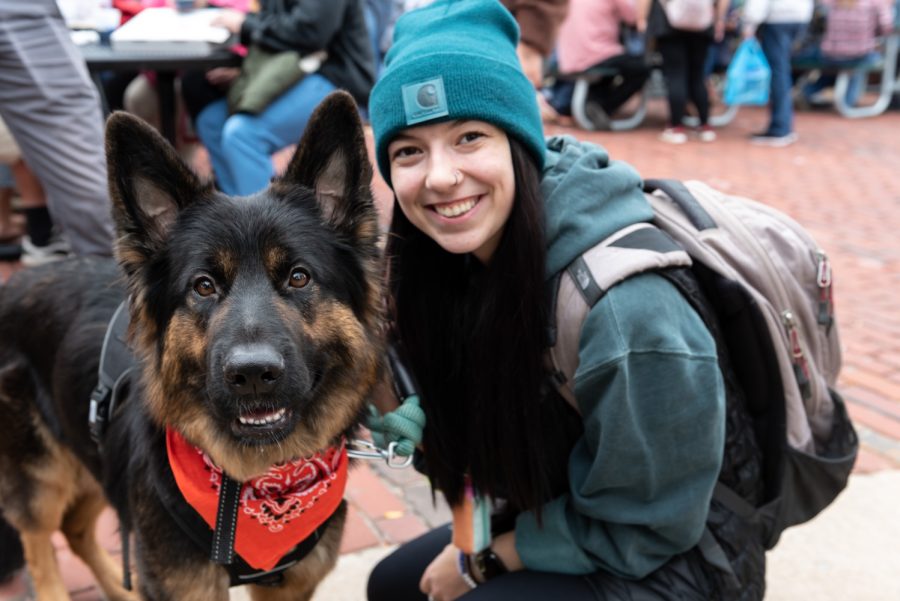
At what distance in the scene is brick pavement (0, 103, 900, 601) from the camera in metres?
3.55

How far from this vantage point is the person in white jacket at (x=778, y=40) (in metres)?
10.8

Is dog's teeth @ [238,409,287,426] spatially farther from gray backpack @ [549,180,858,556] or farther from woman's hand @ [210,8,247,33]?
woman's hand @ [210,8,247,33]

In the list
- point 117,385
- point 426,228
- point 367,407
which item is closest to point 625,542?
point 367,407

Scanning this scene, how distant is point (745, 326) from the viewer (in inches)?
89.0

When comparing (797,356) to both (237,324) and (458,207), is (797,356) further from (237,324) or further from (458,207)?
(237,324)

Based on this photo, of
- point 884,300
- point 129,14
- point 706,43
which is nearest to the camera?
point 884,300

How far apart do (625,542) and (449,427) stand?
0.64 m

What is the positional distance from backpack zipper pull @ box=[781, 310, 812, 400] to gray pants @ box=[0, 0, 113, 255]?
101 inches

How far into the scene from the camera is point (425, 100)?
221cm

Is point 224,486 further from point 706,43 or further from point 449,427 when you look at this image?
point 706,43

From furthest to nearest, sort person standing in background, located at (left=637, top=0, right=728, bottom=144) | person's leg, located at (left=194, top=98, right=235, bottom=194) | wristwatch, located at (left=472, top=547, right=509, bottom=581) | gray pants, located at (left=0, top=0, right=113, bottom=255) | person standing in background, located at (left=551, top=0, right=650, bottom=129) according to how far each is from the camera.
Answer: person standing in background, located at (left=551, top=0, right=650, bottom=129) → person standing in background, located at (left=637, top=0, right=728, bottom=144) → person's leg, located at (left=194, top=98, right=235, bottom=194) → gray pants, located at (left=0, top=0, right=113, bottom=255) → wristwatch, located at (left=472, top=547, right=509, bottom=581)

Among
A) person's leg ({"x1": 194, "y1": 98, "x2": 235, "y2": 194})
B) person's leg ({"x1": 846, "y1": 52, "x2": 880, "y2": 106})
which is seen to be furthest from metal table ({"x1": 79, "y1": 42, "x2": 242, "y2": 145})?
person's leg ({"x1": 846, "y1": 52, "x2": 880, "y2": 106})

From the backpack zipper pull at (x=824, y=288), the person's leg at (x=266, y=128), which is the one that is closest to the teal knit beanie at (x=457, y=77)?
the backpack zipper pull at (x=824, y=288)

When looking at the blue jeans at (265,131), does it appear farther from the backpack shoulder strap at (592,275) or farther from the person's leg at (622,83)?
the person's leg at (622,83)
